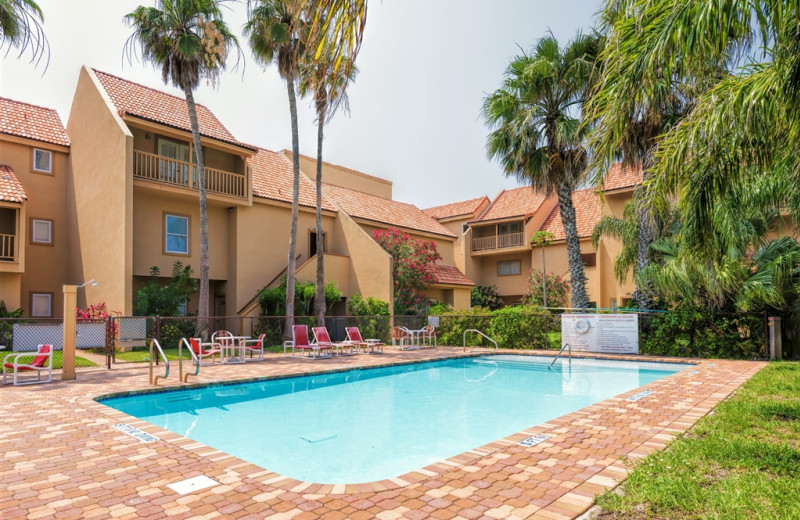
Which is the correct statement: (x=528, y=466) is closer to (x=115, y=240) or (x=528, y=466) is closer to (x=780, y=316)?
(x=780, y=316)

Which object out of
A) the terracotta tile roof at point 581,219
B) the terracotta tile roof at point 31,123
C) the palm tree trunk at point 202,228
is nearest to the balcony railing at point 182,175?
the palm tree trunk at point 202,228

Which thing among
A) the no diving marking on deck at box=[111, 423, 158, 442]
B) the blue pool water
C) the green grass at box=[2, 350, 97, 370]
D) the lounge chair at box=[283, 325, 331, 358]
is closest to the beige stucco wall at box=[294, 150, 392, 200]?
the lounge chair at box=[283, 325, 331, 358]

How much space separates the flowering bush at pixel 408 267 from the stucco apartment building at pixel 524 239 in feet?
27.5

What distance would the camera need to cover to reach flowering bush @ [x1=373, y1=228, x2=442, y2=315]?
23391mm

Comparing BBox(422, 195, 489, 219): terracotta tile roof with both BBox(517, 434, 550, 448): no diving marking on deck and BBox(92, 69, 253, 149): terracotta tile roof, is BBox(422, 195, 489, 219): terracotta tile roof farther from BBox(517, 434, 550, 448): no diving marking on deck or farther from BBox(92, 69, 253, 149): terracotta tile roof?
BBox(517, 434, 550, 448): no diving marking on deck

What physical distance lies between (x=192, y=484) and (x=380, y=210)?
24.8m

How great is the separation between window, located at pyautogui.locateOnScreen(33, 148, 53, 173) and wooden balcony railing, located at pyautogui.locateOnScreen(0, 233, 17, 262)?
3.28 metres

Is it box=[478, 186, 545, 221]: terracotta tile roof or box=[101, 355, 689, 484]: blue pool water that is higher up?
box=[478, 186, 545, 221]: terracotta tile roof

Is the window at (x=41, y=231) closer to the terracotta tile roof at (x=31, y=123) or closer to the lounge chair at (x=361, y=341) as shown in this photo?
the terracotta tile roof at (x=31, y=123)

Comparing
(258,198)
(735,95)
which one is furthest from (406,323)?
(735,95)

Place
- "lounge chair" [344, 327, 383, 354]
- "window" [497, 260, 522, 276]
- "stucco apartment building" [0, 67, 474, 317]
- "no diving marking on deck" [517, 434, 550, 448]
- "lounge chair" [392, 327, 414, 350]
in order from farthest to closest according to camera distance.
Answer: "window" [497, 260, 522, 276]
"lounge chair" [392, 327, 414, 350]
"lounge chair" [344, 327, 383, 354]
"stucco apartment building" [0, 67, 474, 317]
"no diving marking on deck" [517, 434, 550, 448]

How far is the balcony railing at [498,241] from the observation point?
102 feet

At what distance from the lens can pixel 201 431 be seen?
26.9ft

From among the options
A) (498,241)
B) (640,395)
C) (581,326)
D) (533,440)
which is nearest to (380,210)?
(498,241)
